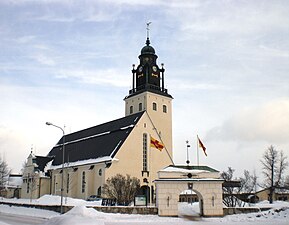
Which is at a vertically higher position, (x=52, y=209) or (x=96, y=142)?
(x=96, y=142)

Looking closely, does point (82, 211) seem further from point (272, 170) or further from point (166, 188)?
point (272, 170)

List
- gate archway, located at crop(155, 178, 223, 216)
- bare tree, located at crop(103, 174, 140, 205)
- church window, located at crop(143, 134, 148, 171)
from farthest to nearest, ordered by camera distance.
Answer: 1. church window, located at crop(143, 134, 148, 171)
2. bare tree, located at crop(103, 174, 140, 205)
3. gate archway, located at crop(155, 178, 223, 216)

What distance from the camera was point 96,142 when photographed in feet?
197

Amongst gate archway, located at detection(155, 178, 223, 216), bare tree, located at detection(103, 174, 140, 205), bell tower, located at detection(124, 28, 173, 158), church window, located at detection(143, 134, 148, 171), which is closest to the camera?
gate archway, located at detection(155, 178, 223, 216)

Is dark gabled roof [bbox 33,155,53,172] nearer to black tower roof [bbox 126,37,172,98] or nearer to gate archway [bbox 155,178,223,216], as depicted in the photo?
black tower roof [bbox 126,37,172,98]

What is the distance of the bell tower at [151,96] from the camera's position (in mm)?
66062

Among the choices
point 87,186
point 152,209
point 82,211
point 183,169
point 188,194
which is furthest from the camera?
point 188,194

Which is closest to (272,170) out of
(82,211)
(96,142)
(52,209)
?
(96,142)

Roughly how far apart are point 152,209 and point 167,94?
40895 mm

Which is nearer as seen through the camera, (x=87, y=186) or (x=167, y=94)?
(x=87, y=186)

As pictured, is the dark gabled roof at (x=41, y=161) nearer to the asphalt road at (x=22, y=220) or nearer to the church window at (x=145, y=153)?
the church window at (x=145, y=153)

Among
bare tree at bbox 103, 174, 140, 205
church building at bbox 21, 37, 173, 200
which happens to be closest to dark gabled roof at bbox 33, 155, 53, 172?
church building at bbox 21, 37, 173, 200

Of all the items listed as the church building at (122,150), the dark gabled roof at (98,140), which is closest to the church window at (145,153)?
the church building at (122,150)

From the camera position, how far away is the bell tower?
66.1 meters
